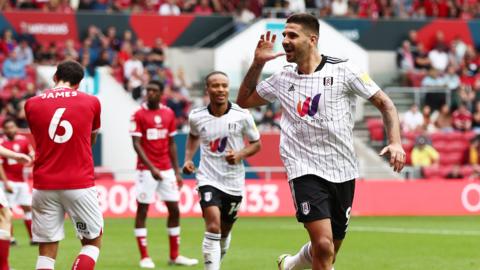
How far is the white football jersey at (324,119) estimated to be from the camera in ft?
35.5

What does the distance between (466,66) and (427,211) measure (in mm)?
10629

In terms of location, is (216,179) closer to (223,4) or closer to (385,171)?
(385,171)

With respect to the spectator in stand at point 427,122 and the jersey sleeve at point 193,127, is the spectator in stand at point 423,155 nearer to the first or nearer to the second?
the spectator in stand at point 427,122

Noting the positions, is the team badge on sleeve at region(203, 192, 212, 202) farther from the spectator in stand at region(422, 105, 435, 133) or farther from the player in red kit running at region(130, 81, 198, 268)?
the spectator in stand at region(422, 105, 435, 133)

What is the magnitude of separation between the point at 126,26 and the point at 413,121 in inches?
382

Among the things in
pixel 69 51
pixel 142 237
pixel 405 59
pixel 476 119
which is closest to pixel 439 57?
pixel 405 59

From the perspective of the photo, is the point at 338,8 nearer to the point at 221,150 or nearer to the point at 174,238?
the point at 174,238

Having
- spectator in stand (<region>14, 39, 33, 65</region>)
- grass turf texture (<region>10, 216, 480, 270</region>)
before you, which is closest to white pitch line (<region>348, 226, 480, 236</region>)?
grass turf texture (<region>10, 216, 480, 270</region>)

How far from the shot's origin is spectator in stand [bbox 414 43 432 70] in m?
38.2

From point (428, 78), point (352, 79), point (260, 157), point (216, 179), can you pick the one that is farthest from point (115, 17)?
point (352, 79)

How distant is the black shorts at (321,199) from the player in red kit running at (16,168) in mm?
10350

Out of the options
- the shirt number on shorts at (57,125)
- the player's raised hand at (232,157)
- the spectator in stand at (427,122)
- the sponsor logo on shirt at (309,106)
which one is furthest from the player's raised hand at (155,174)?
the spectator in stand at (427,122)

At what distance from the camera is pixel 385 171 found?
110ft

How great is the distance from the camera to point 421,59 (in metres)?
38.2
